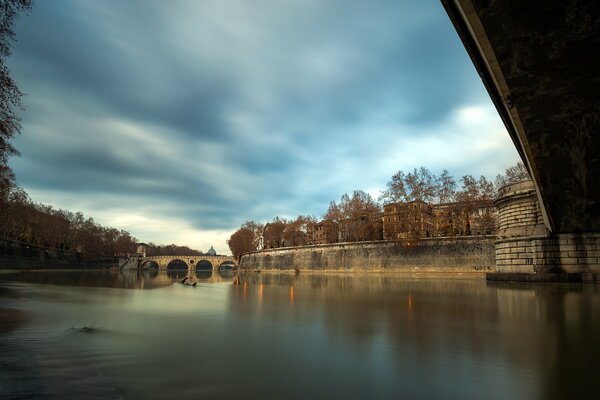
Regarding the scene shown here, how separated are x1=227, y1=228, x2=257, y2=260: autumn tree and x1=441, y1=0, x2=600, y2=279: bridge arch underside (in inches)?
3085

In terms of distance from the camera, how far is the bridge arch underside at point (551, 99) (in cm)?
1108

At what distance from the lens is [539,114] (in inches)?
656

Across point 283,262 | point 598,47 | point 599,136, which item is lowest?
point 283,262

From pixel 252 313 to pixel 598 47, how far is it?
46.4 ft

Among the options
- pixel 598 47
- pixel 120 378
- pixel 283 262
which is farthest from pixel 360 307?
pixel 283 262

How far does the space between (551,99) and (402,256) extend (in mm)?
33655

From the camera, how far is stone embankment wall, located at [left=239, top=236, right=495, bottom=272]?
135ft

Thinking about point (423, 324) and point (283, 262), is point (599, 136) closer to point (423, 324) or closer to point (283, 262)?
point (423, 324)

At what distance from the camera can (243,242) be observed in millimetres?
101000

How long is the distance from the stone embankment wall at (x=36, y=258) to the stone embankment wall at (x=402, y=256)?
136 feet

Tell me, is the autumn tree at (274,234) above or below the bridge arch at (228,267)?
above

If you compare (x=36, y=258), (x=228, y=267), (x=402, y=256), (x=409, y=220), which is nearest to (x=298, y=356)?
(x=402, y=256)

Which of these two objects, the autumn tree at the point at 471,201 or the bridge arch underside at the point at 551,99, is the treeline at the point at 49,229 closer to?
the bridge arch underside at the point at 551,99

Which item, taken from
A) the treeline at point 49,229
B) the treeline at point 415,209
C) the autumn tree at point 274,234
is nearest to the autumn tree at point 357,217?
the treeline at point 415,209
